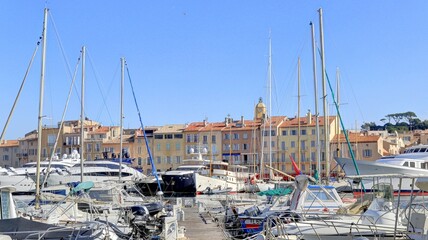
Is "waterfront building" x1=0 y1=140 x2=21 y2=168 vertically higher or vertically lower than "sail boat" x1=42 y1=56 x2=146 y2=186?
higher

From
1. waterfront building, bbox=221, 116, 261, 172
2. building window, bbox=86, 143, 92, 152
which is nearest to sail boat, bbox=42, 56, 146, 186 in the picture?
waterfront building, bbox=221, 116, 261, 172

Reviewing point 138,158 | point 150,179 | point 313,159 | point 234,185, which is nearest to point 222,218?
point 150,179

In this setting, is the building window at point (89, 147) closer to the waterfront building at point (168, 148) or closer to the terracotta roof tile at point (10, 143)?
the waterfront building at point (168, 148)

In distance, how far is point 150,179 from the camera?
5881 centimetres

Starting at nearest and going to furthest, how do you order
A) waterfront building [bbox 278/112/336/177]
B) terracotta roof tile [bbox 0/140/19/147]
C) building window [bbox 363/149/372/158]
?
building window [bbox 363/149/372/158] → waterfront building [bbox 278/112/336/177] → terracotta roof tile [bbox 0/140/19/147]

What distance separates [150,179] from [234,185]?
365 inches

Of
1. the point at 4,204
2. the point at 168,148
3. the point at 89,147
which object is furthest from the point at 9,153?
the point at 4,204

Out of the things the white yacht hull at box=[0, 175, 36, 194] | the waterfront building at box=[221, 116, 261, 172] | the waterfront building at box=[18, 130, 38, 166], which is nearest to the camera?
the white yacht hull at box=[0, 175, 36, 194]

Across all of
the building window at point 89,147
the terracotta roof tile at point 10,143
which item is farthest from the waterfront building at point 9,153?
the building window at point 89,147

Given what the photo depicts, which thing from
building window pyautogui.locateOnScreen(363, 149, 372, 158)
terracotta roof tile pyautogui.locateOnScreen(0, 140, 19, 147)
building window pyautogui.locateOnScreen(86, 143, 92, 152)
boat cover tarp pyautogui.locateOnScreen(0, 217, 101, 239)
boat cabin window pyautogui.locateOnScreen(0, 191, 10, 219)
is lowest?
boat cover tarp pyautogui.locateOnScreen(0, 217, 101, 239)

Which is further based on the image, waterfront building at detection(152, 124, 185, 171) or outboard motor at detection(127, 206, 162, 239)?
waterfront building at detection(152, 124, 185, 171)

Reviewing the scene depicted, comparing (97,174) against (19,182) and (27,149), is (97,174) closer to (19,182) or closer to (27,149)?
(19,182)

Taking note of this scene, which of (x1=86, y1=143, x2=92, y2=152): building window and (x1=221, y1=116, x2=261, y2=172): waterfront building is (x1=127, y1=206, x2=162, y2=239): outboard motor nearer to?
(x1=221, y1=116, x2=261, y2=172): waterfront building

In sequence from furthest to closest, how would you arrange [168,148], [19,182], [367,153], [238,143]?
[168,148] < [238,143] < [367,153] < [19,182]
